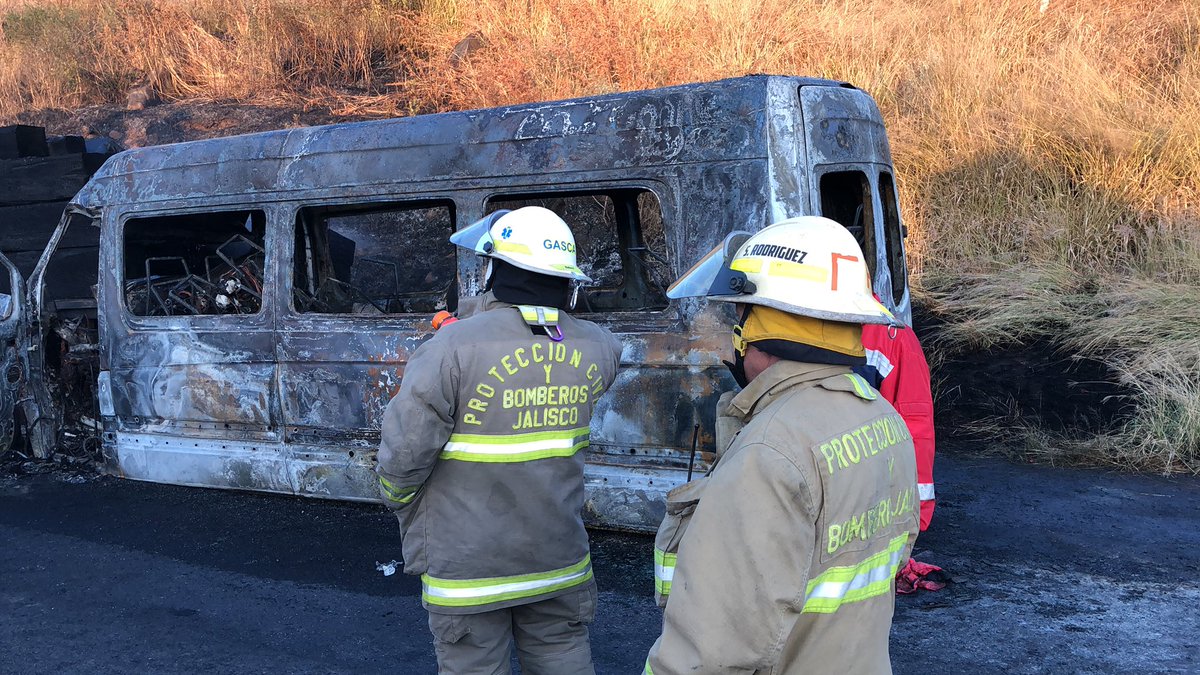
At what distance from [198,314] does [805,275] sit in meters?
5.09

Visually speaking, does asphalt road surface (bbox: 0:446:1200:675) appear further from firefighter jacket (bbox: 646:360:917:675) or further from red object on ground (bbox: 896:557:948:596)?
firefighter jacket (bbox: 646:360:917:675)

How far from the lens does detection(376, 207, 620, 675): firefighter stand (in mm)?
2658

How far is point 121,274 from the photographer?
5.95m

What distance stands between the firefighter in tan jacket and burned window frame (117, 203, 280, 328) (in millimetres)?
4151

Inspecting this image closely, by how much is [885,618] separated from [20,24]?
1783 centimetres

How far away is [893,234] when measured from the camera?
5301 mm

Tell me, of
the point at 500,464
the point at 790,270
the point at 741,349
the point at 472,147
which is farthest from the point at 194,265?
the point at 790,270

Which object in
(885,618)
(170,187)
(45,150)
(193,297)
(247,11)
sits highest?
(247,11)

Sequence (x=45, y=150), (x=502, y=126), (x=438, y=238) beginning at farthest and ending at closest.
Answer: (x=45, y=150) < (x=438, y=238) < (x=502, y=126)

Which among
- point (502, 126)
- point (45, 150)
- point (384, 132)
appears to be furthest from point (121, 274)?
point (45, 150)

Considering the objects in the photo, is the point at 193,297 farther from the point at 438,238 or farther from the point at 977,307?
the point at 977,307

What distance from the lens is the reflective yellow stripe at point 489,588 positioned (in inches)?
105

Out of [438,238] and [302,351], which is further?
[438,238]

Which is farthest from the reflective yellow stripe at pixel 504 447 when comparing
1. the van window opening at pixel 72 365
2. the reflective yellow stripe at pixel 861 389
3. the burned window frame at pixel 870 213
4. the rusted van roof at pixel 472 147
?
the van window opening at pixel 72 365
